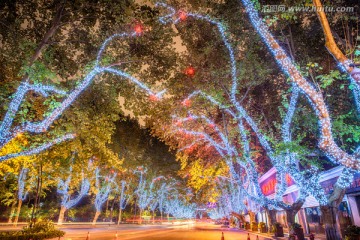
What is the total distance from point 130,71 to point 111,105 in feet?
8.63

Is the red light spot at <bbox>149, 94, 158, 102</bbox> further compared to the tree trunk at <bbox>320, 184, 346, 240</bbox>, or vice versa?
the red light spot at <bbox>149, 94, 158, 102</bbox>

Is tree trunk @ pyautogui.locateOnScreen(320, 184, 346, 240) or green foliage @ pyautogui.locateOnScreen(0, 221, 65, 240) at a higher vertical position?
tree trunk @ pyautogui.locateOnScreen(320, 184, 346, 240)

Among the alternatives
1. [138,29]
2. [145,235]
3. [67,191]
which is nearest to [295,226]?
[145,235]

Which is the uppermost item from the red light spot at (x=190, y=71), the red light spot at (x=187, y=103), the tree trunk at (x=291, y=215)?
the red light spot at (x=190, y=71)

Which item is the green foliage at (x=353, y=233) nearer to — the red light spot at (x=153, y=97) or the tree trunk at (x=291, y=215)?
the tree trunk at (x=291, y=215)

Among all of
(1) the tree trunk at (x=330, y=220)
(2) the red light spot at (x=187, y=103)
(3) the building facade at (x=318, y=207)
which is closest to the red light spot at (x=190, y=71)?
(2) the red light spot at (x=187, y=103)

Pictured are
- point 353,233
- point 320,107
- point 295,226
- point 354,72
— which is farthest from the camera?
point 295,226

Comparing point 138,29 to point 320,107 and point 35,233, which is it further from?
point 35,233

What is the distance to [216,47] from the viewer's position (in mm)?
16281

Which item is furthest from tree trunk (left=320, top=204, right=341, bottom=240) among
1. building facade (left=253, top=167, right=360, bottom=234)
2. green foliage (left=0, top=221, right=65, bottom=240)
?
green foliage (left=0, top=221, right=65, bottom=240)

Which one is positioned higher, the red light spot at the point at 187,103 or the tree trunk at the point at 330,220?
the red light spot at the point at 187,103

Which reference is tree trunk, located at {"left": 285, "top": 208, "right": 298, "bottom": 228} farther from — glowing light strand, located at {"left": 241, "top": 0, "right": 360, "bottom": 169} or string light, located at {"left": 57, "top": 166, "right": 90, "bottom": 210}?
string light, located at {"left": 57, "top": 166, "right": 90, "bottom": 210}

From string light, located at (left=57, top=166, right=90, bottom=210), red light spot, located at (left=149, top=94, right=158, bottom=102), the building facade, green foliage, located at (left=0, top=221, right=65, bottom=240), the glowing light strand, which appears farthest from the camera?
string light, located at (left=57, top=166, right=90, bottom=210)

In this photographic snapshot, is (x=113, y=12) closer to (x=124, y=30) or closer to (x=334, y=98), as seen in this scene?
(x=124, y=30)
